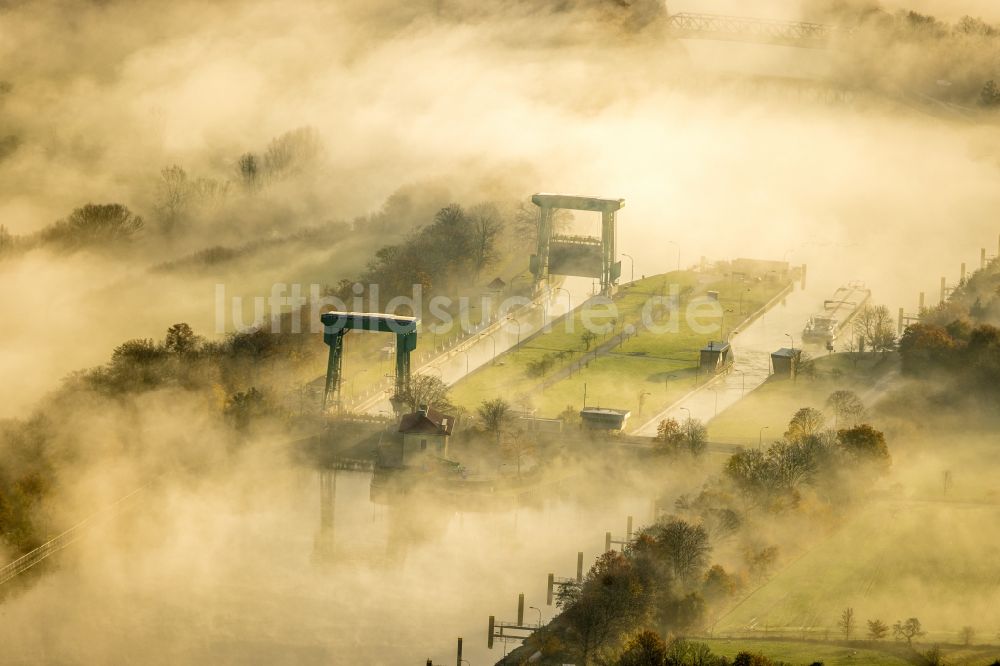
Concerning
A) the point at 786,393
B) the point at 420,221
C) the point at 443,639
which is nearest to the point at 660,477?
the point at 786,393

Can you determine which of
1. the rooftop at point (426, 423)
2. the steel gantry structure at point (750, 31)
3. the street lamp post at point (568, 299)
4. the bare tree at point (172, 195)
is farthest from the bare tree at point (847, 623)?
the steel gantry structure at point (750, 31)

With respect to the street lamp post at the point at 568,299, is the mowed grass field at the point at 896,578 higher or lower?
lower

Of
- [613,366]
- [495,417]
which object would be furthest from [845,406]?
[495,417]

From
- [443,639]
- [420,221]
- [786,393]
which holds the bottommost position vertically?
[443,639]

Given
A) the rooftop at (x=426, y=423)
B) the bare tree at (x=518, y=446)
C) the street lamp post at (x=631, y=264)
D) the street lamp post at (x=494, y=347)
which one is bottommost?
the bare tree at (x=518, y=446)

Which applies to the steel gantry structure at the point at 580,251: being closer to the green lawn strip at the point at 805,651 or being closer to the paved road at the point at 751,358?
the paved road at the point at 751,358

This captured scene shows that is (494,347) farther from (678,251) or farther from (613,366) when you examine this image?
(678,251)

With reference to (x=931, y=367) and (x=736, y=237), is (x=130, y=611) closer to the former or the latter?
(x=931, y=367)
